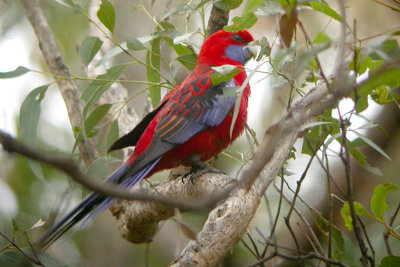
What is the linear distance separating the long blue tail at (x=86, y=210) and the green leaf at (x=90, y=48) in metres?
0.62

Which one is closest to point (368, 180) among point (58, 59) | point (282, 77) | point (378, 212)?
point (378, 212)

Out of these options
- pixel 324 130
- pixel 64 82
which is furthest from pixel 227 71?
pixel 64 82

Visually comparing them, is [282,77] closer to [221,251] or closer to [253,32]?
Answer: [221,251]

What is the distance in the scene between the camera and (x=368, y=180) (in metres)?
3.61

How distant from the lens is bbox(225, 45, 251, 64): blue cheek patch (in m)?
3.00

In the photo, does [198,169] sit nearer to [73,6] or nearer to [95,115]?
[95,115]

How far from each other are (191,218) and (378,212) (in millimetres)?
2267

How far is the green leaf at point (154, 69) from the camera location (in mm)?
2490

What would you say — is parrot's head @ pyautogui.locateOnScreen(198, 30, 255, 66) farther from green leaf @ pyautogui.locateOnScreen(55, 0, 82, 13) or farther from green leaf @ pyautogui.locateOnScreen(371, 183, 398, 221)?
green leaf @ pyautogui.locateOnScreen(371, 183, 398, 221)

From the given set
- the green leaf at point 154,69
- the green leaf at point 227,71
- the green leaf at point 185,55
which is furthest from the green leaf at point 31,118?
the green leaf at point 227,71

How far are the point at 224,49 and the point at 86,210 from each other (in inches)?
60.2

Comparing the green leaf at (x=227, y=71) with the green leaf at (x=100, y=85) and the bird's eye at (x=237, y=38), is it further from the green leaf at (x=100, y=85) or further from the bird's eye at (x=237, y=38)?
the bird's eye at (x=237, y=38)

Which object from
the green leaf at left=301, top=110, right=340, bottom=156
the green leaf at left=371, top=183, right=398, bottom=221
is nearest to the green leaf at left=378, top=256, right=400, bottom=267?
the green leaf at left=371, top=183, right=398, bottom=221

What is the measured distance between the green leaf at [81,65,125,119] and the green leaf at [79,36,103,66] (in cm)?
13
